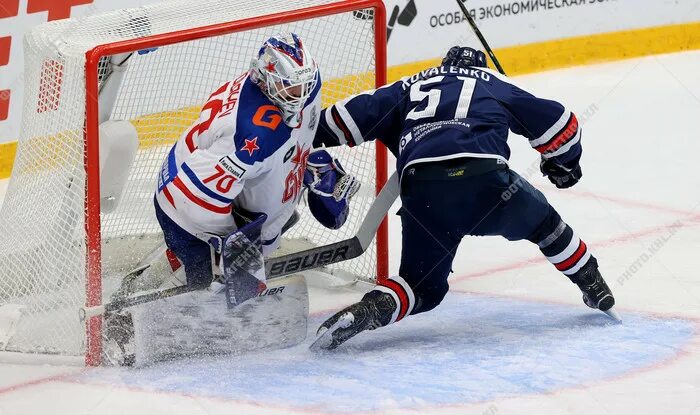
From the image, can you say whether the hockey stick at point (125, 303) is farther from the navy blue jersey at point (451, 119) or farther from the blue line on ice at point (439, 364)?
the navy blue jersey at point (451, 119)

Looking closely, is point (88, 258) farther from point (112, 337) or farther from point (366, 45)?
point (366, 45)

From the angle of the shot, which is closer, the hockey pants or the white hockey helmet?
the white hockey helmet

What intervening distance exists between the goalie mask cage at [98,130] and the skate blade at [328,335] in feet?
1.93

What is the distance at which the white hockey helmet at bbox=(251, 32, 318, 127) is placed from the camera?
337 centimetres

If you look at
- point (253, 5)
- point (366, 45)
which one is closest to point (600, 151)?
point (366, 45)

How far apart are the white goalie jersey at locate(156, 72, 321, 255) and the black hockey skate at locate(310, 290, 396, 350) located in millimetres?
355

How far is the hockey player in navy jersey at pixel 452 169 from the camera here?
355 centimetres

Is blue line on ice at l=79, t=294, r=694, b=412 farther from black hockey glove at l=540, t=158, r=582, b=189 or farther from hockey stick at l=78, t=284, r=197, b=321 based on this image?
black hockey glove at l=540, t=158, r=582, b=189

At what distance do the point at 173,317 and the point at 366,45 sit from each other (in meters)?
1.15

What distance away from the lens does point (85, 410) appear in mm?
3240

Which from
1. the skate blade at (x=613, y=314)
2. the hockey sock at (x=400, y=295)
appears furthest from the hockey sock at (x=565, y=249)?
the hockey sock at (x=400, y=295)

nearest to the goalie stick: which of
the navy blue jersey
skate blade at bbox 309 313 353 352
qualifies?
the navy blue jersey

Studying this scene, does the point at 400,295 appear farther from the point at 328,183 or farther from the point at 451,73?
the point at 451,73

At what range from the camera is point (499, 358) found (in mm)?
3549
